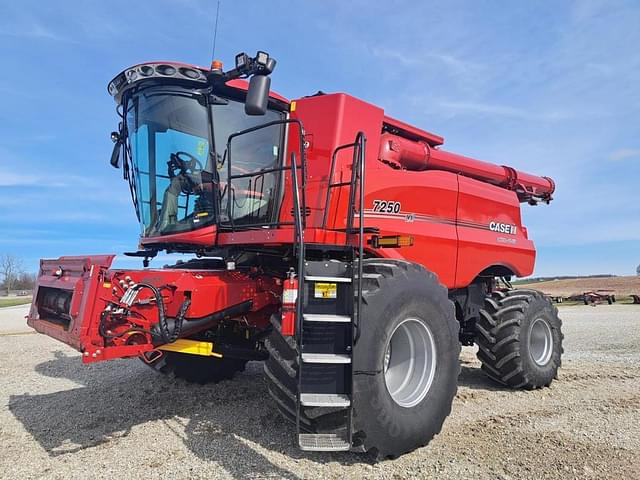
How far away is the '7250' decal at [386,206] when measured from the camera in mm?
4889

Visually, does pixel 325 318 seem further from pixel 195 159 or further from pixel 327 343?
pixel 195 159

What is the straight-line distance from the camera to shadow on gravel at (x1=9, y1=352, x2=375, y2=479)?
362 centimetres

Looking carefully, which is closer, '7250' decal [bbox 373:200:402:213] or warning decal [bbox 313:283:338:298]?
warning decal [bbox 313:283:338:298]

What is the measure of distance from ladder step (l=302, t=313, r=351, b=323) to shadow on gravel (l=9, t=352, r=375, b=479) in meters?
1.04

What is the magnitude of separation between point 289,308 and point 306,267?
0.37 m

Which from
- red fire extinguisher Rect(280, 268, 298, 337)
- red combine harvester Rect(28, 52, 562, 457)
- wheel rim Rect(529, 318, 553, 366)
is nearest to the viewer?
red fire extinguisher Rect(280, 268, 298, 337)

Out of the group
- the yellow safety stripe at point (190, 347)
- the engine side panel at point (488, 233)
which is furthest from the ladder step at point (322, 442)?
the engine side panel at point (488, 233)

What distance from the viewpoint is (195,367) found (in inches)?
225

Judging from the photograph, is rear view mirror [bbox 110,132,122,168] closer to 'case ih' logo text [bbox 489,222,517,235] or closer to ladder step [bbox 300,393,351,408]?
ladder step [bbox 300,393,351,408]

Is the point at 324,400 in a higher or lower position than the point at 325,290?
lower

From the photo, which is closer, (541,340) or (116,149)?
(116,149)

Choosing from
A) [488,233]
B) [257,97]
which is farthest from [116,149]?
[488,233]

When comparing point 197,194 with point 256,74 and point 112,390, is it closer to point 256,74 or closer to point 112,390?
point 256,74

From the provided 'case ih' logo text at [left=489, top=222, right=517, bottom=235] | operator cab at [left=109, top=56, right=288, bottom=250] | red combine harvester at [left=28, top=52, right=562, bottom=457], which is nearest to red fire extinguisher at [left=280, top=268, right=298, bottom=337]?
red combine harvester at [left=28, top=52, right=562, bottom=457]
